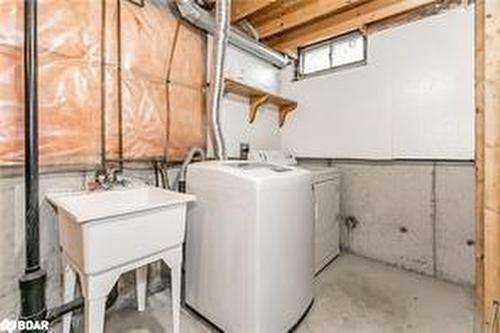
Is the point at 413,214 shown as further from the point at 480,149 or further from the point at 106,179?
the point at 106,179

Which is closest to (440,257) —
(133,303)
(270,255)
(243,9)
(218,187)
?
(270,255)

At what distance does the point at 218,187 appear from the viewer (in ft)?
5.65

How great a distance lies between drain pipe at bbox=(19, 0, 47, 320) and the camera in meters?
1.38

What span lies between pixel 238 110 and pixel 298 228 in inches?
61.4

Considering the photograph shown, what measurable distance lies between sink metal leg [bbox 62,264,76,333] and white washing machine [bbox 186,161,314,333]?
0.69 meters

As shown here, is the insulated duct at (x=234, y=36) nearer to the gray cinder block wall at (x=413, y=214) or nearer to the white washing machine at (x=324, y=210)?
the white washing machine at (x=324, y=210)

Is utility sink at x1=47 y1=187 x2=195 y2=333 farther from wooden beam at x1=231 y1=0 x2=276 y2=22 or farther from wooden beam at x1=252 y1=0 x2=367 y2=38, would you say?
wooden beam at x1=252 y1=0 x2=367 y2=38

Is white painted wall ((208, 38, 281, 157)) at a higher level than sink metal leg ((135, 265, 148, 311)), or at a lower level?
higher

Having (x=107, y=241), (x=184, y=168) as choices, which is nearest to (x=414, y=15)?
(x=184, y=168)

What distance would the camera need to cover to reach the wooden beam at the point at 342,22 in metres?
2.52

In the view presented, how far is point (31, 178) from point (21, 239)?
1.25 ft

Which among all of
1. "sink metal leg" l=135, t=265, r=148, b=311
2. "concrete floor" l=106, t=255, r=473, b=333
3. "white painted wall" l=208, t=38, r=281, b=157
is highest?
"white painted wall" l=208, t=38, r=281, b=157

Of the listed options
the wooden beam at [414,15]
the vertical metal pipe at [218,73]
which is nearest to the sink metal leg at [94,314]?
the vertical metal pipe at [218,73]

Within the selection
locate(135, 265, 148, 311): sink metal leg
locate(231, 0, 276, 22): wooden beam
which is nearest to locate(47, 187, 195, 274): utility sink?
locate(135, 265, 148, 311): sink metal leg
